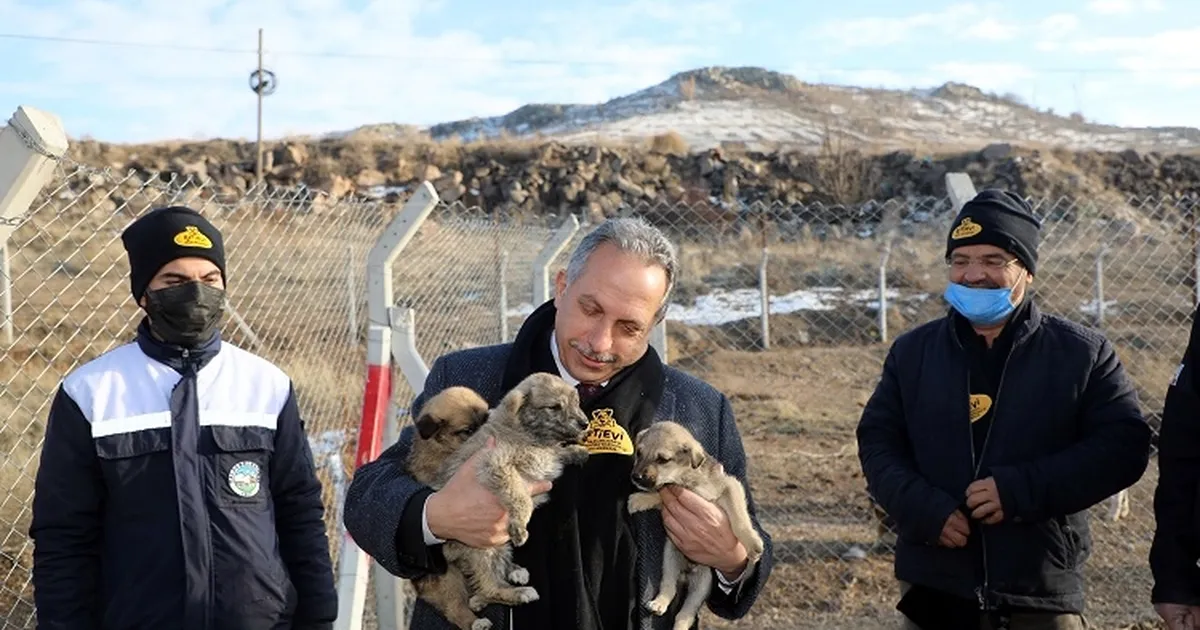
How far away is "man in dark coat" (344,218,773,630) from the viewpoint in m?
2.68

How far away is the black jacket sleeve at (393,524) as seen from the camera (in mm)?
2686

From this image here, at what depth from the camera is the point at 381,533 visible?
2707 mm

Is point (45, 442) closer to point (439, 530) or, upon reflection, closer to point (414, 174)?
point (439, 530)

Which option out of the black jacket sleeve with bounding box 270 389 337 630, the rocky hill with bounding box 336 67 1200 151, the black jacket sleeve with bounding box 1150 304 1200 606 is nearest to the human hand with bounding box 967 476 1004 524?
the black jacket sleeve with bounding box 1150 304 1200 606

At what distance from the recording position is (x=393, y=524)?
2.69 m

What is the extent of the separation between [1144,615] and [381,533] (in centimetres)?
555

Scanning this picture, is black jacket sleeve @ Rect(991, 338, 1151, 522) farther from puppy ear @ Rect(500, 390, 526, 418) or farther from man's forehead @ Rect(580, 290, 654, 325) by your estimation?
puppy ear @ Rect(500, 390, 526, 418)

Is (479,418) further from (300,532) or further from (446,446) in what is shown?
(300,532)

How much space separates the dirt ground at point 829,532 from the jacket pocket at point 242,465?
162 inches

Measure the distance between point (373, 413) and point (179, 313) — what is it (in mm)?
1482

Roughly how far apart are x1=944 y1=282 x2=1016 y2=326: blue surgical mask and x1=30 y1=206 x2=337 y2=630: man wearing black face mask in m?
2.58

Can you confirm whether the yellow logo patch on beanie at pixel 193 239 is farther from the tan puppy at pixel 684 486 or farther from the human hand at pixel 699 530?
the human hand at pixel 699 530

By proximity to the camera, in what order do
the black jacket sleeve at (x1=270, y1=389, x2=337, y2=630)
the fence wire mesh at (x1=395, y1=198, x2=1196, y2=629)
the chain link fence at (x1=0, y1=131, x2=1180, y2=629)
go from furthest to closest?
the fence wire mesh at (x1=395, y1=198, x2=1196, y2=629), the chain link fence at (x1=0, y1=131, x2=1180, y2=629), the black jacket sleeve at (x1=270, y1=389, x2=337, y2=630)

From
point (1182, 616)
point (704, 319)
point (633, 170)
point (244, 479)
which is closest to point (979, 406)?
point (1182, 616)
